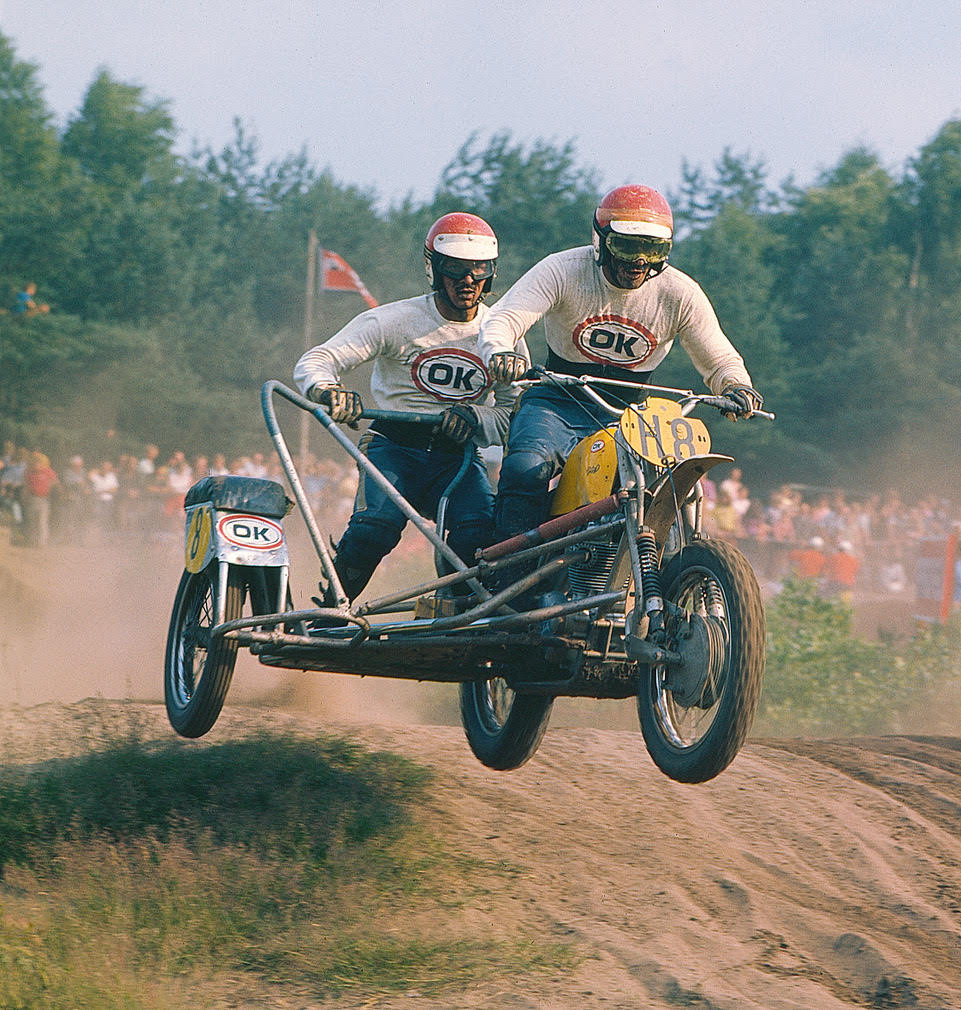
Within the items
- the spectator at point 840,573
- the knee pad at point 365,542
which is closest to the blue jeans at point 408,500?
the knee pad at point 365,542

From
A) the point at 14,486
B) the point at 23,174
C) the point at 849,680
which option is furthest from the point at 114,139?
the point at 849,680

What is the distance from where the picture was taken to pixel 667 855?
6.63 m

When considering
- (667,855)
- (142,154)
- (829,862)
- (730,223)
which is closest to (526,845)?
(667,855)

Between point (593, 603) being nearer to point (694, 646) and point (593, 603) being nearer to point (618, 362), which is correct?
point (694, 646)

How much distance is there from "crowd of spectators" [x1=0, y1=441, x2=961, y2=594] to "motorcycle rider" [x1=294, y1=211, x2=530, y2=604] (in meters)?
A: 10.4

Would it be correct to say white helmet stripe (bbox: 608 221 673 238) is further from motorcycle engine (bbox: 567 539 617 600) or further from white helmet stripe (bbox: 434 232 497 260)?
motorcycle engine (bbox: 567 539 617 600)

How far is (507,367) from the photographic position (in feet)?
18.0

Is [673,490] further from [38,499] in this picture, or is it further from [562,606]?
[38,499]

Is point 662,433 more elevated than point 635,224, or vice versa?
point 635,224

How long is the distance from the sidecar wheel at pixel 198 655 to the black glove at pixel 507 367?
169 cm

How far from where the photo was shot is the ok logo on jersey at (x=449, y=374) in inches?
260

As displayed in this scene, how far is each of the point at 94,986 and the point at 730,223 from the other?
176 feet

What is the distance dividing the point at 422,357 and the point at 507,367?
121 cm

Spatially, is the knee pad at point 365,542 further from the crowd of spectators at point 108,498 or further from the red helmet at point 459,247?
the crowd of spectators at point 108,498
